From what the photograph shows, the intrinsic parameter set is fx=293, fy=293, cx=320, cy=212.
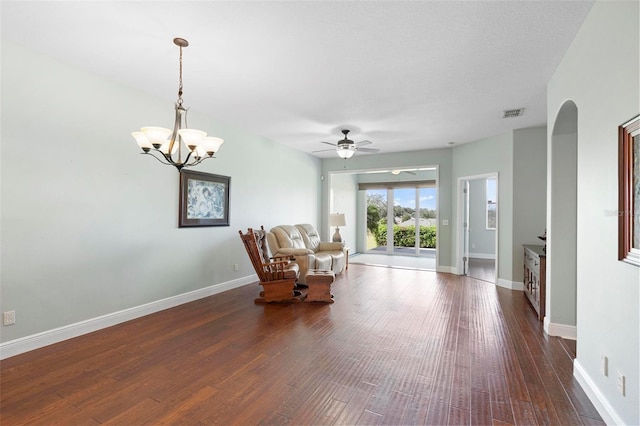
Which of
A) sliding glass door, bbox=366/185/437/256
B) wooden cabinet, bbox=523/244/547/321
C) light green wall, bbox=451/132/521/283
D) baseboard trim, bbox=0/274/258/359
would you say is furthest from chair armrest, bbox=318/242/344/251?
sliding glass door, bbox=366/185/437/256

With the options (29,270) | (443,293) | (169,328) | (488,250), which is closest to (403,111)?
(443,293)

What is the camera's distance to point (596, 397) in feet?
6.47

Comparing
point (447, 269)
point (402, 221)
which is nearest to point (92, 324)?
point (447, 269)

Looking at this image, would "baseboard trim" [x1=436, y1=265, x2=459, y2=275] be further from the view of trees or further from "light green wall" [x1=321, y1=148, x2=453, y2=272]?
the view of trees

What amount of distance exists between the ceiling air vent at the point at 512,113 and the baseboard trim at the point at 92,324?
5207mm

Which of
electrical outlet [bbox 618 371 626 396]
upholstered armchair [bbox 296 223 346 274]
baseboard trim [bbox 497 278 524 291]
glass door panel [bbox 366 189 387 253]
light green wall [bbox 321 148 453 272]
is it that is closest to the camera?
electrical outlet [bbox 618 371 626 396]

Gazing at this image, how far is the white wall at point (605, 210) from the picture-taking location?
1.60 meters

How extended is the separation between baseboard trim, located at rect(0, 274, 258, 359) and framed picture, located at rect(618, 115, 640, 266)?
4.57 m

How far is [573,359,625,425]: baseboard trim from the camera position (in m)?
1.76

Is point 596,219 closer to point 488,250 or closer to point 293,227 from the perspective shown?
point 293,227

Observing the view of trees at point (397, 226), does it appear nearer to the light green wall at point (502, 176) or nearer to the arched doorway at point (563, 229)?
the light green wall at point (502, 176)

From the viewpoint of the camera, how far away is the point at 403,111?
169 inches

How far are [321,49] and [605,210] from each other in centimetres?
249

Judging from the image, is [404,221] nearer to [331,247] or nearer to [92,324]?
[331,247]
